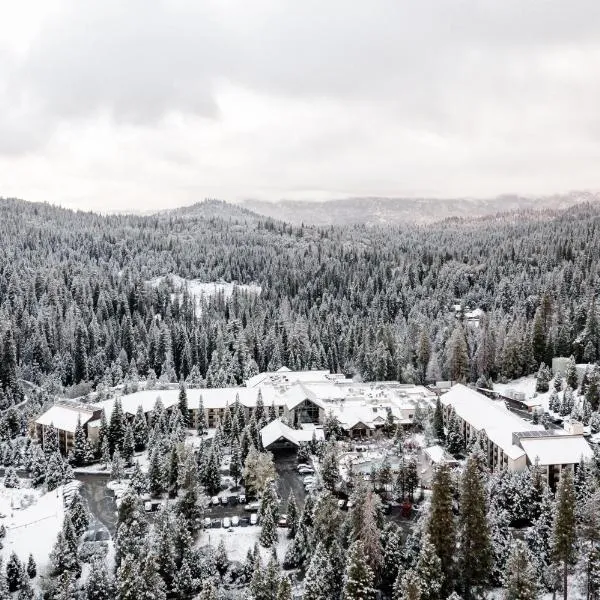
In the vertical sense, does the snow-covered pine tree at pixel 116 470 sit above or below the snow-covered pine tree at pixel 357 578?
below

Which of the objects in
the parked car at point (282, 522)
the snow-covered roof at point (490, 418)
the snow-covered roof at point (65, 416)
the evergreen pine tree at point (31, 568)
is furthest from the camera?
the snow-covered roof at point (65, 416)

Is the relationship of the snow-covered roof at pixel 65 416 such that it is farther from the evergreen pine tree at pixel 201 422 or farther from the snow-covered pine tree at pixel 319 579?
the snow-covered pine tree at pixel 319 579

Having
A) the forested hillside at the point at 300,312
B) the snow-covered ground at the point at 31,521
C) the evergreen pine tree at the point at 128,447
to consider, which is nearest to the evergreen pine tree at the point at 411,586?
the snow-covered ground at the point at 31,521

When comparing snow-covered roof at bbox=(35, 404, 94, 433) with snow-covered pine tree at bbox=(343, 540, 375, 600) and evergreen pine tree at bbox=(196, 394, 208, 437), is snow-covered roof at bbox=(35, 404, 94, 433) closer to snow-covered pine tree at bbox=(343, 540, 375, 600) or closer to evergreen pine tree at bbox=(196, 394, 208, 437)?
evergreen pine tree at bbox=(196, 394, 208, 437)

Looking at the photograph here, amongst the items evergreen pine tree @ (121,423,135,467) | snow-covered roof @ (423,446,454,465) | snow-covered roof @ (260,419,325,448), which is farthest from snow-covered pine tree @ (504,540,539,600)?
evergreen pine tree @ (121,423,135,467)

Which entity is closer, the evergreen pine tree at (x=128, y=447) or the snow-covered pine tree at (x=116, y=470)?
the snow-covered pine tree at (x=116, y=470)

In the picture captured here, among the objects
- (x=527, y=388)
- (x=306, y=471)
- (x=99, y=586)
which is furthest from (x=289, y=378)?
(x=99, y=586)
